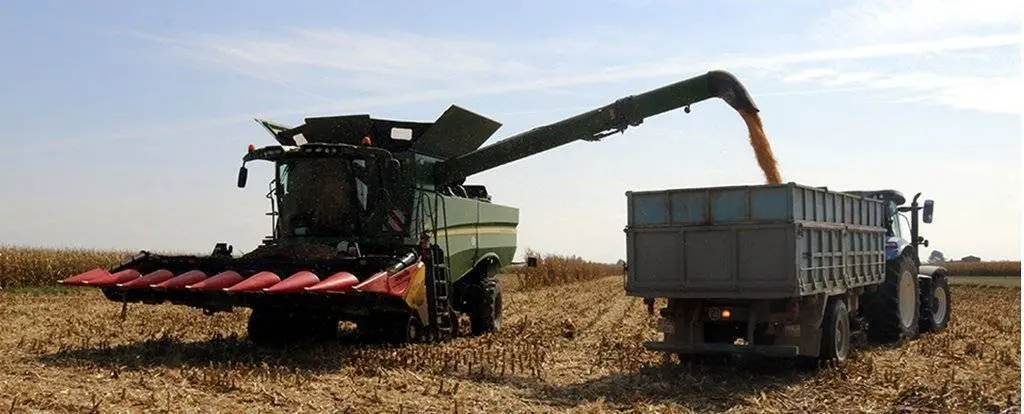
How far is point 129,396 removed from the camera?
7637 mm

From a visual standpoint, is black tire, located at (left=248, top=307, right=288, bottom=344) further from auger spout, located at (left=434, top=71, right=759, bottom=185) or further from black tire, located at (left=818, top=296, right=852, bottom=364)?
black tire, located at (left=818, top=296, right=852, bottom=364)

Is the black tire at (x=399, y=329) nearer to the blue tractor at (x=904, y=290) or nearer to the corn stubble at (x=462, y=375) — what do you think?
the corn stubble at (x=462, y=375)

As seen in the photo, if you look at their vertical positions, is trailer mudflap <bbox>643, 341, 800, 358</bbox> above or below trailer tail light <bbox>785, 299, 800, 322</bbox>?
below

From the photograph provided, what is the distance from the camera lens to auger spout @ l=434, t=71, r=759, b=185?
12.7 meters

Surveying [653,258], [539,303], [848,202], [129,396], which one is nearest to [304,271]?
[129,396]

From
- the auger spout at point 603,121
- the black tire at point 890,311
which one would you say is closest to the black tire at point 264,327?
the auger spout at point 603,121

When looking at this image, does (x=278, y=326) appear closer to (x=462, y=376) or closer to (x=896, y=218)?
(x=462, y=376)

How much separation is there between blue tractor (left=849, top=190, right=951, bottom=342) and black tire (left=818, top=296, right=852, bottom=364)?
93.9 inches

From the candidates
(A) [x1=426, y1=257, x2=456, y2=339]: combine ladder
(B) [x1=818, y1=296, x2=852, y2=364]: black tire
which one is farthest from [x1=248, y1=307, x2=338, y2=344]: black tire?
(B) [x1=818, y1=296, x2=852, y2=364]: black tire

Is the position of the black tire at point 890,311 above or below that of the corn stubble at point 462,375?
above

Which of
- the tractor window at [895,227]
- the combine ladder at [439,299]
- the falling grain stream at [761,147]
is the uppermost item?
the falling grain stream at [761,147]

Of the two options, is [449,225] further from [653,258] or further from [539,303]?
[539,303]

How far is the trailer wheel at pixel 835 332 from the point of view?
32.2ft

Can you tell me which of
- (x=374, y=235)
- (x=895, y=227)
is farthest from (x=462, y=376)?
(x=895, y=227)
